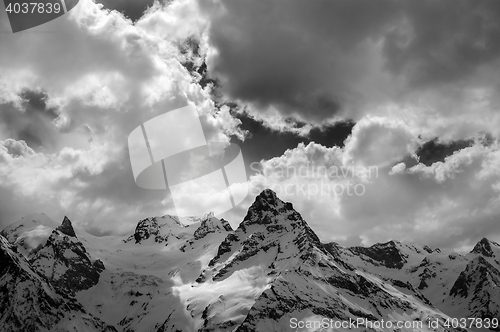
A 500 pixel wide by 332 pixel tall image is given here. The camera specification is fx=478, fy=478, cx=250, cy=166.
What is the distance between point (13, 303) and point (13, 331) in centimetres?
1225

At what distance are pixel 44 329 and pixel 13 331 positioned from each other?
1182cm

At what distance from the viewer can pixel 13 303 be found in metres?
200

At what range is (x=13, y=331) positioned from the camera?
192500 millimetres

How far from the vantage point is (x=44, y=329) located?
199 meters

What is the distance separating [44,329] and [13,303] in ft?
55.7
